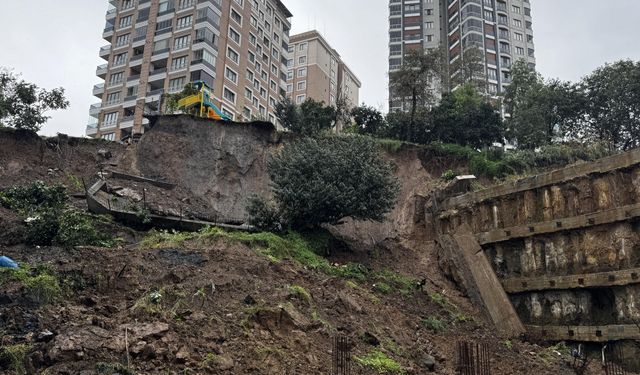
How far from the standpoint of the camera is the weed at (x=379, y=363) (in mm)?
11324

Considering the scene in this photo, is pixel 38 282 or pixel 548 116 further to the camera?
pixel 548 116

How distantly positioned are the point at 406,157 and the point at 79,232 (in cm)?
1708

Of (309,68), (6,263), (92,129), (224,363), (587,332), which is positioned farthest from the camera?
(309,68)

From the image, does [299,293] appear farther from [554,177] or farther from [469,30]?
[469,30]

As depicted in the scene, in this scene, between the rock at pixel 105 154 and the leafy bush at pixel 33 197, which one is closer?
the leafy bush at pixel 33 197

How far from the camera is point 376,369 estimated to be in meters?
11.3

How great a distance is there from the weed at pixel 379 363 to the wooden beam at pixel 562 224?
829 cm

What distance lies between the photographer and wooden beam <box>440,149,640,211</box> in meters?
16.8

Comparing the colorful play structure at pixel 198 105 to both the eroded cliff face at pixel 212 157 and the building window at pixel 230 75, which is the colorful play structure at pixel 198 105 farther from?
the building window at pixel 230 75

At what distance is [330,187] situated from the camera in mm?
19141

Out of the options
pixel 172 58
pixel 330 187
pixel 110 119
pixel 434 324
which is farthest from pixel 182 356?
pixel 110 119

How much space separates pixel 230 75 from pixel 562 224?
40.6 meters

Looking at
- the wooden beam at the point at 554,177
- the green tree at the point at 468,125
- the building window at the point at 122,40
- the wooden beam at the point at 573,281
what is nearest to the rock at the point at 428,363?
the wooden beam at the point at 573,281

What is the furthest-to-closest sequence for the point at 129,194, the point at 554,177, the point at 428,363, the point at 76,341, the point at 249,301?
the point at 129,194, the point at 554,177, the point at 428,363, the point at 249,301, the point at 76,341
